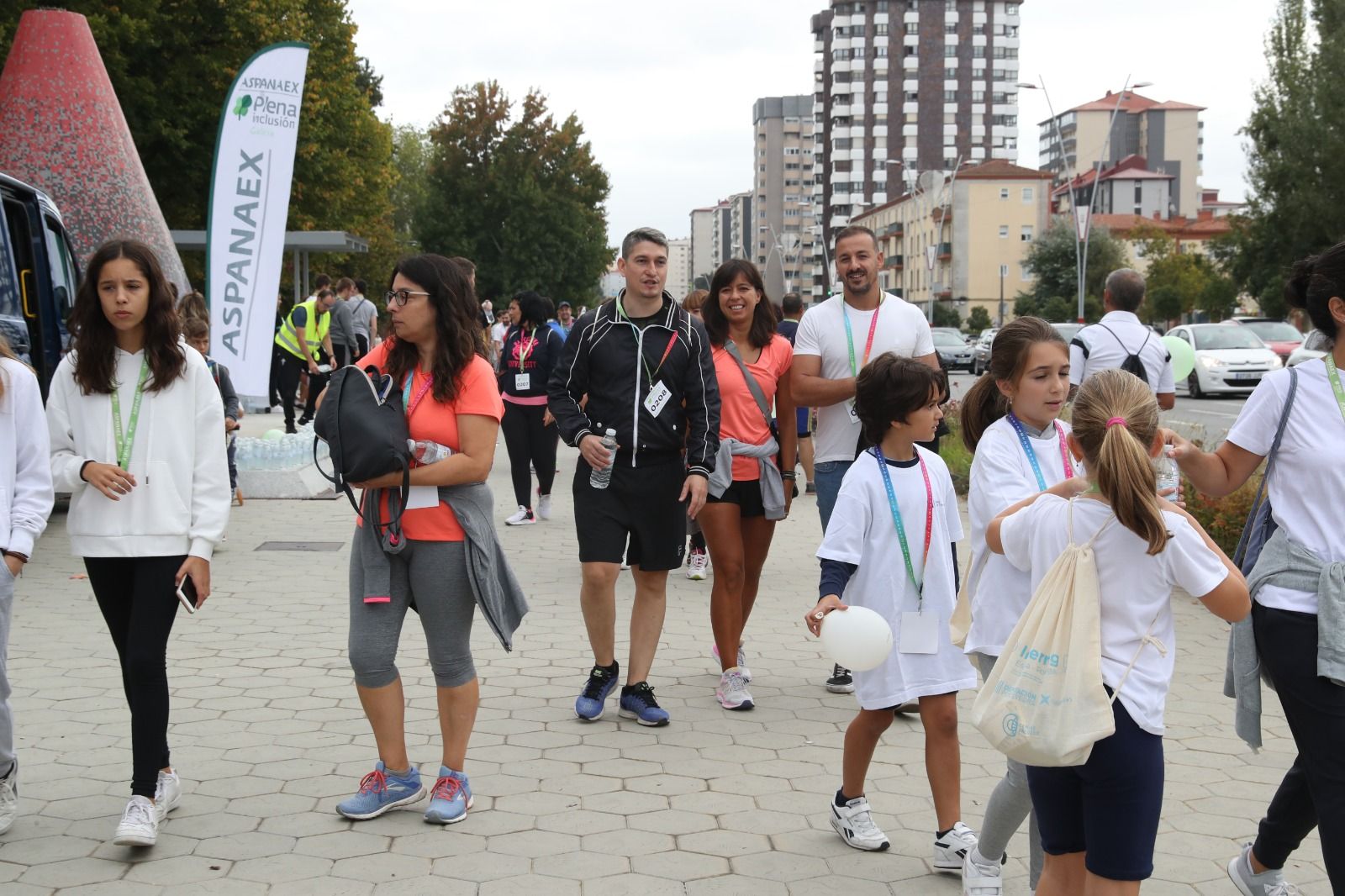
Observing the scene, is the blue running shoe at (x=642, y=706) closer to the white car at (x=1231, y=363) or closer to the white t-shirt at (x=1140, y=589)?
the white t-shirt at (x=1140, y=589)

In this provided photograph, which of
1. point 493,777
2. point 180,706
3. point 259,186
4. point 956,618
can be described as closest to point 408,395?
point 493,777

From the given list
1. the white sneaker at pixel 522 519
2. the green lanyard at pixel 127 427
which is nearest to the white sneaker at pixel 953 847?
the green lanyard at pixel 127 427

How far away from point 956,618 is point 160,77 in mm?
27569

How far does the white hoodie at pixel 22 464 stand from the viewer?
13.8 feet

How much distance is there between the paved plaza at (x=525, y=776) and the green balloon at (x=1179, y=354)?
1490 mm

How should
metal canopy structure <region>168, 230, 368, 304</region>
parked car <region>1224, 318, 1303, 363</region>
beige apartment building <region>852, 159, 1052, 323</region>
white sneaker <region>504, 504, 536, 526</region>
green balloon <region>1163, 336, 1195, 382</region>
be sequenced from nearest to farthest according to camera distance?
green balloon <region>1163, 336, 1195, 382</region>, white sneaker <region>504, 504, 536, 526</region>, metal canopy structure <region>168, 230, 368, 304</region>, parked car <region>1224, 318, 1303, 363</region>, beige apartment building <region>852, 159, 1052, 323</region>

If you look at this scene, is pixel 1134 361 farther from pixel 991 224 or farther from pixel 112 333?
pixel 991 224

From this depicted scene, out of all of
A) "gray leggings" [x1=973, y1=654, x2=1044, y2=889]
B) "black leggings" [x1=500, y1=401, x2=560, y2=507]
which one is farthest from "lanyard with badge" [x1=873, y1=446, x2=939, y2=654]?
"black leggings" [x1=500, y1=401, x2=560, y2=507]

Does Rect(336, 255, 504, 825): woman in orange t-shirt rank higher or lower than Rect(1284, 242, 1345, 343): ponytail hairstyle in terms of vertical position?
lower

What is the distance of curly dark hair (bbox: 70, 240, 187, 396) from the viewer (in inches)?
171

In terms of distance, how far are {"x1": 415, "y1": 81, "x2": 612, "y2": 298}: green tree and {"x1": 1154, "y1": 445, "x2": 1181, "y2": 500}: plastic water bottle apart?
56350 mm

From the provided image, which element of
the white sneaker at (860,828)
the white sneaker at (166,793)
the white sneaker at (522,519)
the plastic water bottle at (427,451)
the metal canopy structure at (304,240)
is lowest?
the white sneaker at (522,519)

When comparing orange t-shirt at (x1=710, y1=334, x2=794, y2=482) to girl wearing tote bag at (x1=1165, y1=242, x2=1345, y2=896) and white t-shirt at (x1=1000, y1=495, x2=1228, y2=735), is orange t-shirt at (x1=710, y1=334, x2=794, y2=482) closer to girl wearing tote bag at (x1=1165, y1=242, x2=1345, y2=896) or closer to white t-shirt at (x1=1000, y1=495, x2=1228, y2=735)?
girl wearing tote bag at (x1=1165, y1=242, x2=1345, y2=896)

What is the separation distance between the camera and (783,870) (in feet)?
13.9
